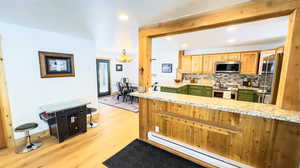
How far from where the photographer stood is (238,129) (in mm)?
1654

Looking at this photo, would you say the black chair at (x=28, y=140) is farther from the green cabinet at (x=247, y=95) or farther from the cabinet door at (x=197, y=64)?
the green cabinet at (x=247, y=95)

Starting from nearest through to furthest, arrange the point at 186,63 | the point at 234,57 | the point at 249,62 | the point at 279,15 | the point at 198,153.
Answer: the point at 279,15, the point at 198,153, the point at 249,62, the point at 234,57, the point at 186,63

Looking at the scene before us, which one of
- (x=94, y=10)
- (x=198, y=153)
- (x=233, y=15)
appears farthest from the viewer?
(x=198, y=153)

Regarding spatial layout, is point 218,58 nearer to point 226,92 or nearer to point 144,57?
point 226,92

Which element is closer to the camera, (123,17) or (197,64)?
(123,17)

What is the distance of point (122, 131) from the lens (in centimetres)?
302

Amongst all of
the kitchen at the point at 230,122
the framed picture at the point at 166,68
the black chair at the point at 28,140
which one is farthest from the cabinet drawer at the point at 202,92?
the black chair at the point at 28,140

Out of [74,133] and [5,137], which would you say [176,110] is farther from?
[5,137]

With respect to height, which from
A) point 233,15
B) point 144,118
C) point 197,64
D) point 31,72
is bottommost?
point 144,118

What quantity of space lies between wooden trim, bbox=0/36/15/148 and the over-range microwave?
595 cm

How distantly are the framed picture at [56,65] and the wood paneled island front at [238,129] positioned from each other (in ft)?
7.27

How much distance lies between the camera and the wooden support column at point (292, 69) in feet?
4.33

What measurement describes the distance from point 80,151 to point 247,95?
5.07 metres

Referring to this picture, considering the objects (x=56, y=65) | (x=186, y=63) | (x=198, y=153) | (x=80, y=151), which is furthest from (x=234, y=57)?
(x=56, y=65)
